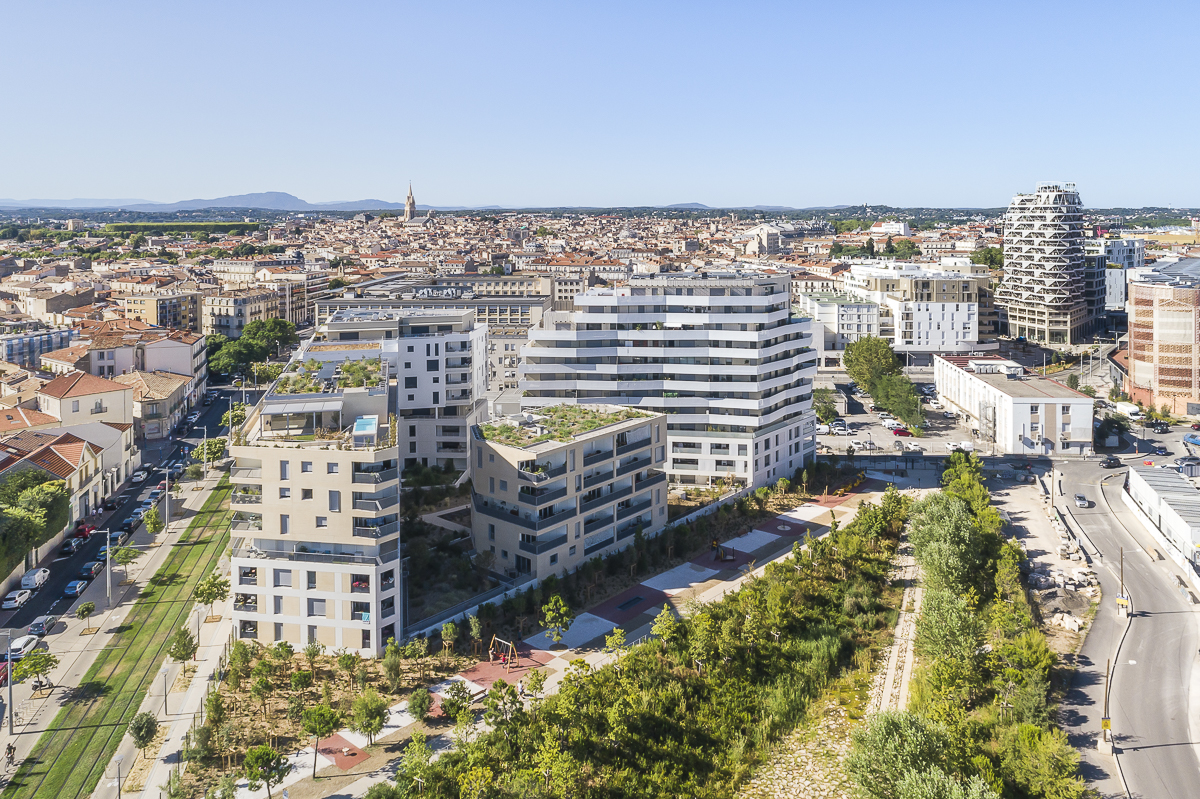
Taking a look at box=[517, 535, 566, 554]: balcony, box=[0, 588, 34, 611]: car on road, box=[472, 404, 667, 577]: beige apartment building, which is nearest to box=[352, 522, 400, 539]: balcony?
box=[472, 404, 667, 577]: beige apartment building

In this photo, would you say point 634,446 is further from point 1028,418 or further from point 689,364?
point 1028,418

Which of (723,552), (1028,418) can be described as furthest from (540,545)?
(1028,418)

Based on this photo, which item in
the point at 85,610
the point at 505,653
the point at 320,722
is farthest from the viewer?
the point at 85,610

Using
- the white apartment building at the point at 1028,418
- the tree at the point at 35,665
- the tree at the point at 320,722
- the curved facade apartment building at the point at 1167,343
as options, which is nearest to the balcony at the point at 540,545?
the tree at the point at 320,722

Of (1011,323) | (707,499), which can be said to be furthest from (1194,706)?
(1011,323)

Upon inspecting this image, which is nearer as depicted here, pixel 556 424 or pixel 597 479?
pixel 597 479

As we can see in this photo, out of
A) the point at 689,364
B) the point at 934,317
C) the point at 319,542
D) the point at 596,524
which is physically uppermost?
the point at 934,317
